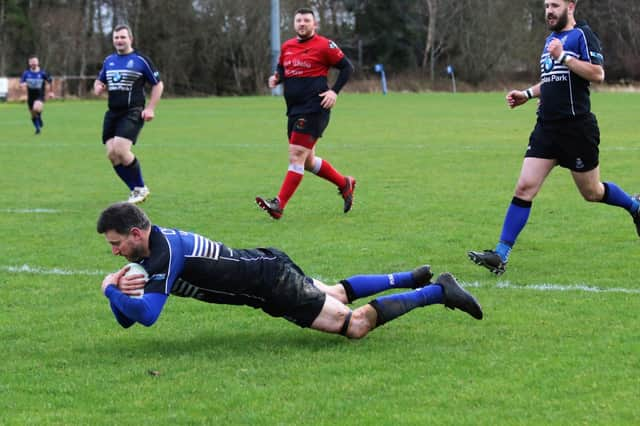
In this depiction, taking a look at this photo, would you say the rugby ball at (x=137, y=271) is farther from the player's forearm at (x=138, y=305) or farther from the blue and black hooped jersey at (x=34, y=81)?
the blue and black hooped jersey at (x=34, y=81)


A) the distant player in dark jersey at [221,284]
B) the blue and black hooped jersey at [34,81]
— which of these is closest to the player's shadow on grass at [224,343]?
the distant player in dark jersey at [221,284]

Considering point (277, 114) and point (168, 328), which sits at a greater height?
point (168, 328)

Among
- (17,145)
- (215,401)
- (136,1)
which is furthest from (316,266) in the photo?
(136,1)

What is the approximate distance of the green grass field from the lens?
14.9ft

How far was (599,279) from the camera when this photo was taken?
7.14 metres

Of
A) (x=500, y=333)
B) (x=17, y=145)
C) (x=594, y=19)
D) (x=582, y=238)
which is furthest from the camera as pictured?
(x=594, y=19)

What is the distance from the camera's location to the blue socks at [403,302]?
5.57m

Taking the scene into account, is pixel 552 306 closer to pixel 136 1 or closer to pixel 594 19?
pixel 136 1

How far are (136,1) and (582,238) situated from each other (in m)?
56.9

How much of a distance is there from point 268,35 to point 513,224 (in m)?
55.9

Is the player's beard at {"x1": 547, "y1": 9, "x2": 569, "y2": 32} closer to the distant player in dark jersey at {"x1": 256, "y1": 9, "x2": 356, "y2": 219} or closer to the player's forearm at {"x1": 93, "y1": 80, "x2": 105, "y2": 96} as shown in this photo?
the distant player in dark jersey at {"x1": 256, "y1": 9, "x2": 356, "y2": 219}

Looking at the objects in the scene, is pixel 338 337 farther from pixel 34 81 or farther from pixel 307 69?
pixel 34 81

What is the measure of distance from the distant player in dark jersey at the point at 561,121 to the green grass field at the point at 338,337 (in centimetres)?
38

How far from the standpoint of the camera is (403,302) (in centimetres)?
564
